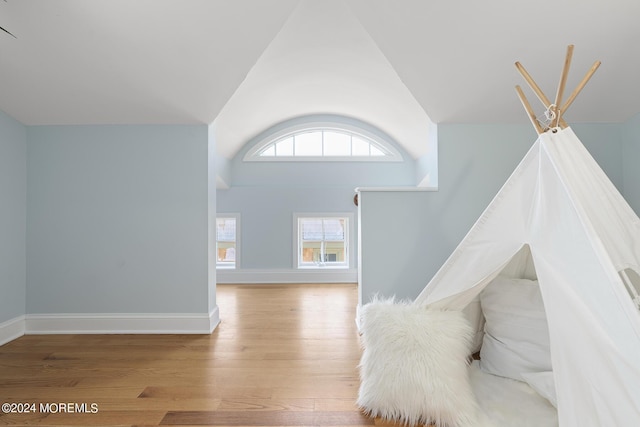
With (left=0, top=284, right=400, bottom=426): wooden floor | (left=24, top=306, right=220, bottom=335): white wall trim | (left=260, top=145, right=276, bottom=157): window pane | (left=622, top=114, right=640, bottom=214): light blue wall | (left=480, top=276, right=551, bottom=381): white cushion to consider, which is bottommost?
(left=0, top=284, right=400, bottom=426): wooden floor

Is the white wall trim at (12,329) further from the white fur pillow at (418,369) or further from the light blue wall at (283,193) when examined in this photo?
the white fur pillow at (418,369)

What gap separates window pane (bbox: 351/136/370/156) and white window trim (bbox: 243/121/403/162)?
0.24 ft

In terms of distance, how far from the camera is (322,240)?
5.14 metres

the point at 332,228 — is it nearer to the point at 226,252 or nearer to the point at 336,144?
the point at 336,144

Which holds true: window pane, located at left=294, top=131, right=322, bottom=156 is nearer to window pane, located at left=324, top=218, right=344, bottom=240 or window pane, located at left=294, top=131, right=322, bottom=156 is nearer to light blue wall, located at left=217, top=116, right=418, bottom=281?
light blue wall, located at left=217, top=116, right=418, bottom=281

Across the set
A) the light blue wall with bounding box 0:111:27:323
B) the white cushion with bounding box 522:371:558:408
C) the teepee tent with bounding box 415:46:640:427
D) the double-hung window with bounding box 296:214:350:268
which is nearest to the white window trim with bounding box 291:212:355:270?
the double-hung window with bounding box 296:214:350:268

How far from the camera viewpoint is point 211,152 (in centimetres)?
296

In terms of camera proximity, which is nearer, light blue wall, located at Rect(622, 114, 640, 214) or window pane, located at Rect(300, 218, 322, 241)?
light blue wall, located at Rect(622, 114, 640, 214)

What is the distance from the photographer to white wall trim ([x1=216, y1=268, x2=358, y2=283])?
4.93 m

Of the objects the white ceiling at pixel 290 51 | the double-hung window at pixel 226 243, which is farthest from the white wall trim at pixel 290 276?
the white ceiling at pixel 290 51

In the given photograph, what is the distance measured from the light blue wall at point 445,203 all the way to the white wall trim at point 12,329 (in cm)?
275

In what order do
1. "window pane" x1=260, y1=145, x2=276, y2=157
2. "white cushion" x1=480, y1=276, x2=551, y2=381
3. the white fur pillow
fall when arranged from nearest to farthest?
the white fur pillow, "white cushion" x1=480, y1=276, x2=551, y2=381, "window pane" x1=260, y1=145, x2=276, y2=157

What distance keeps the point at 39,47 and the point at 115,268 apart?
64.7 inches

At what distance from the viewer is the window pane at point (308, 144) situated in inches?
201
